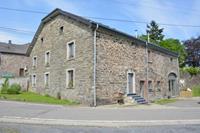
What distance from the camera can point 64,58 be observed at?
2355 centimetres

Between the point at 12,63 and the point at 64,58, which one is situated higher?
the point at 12,63

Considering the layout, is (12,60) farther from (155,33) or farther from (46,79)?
(155,33)

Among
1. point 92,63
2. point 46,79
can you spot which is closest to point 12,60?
point 46,79

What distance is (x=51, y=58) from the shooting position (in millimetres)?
26109

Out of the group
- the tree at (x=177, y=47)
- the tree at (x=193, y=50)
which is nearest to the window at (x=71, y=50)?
the tree at (x=177, y=47)

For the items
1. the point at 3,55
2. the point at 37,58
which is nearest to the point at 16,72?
the point at 3,55

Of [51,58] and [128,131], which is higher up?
[51,58]

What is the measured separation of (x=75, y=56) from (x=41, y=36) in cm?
885

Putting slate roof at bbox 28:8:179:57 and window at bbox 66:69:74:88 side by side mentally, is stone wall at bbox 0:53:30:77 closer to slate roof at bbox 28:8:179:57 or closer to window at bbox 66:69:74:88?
slate roof at bbox 28:8:179:57

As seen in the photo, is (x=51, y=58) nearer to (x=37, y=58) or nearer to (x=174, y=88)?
(x=37, y=58)

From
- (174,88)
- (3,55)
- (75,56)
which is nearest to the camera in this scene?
(75,56)

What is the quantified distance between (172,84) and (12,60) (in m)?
26.5

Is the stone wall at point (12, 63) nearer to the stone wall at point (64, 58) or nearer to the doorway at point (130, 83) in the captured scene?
the stone wall at point (64, 58)

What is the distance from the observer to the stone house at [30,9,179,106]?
2005 centimetres
